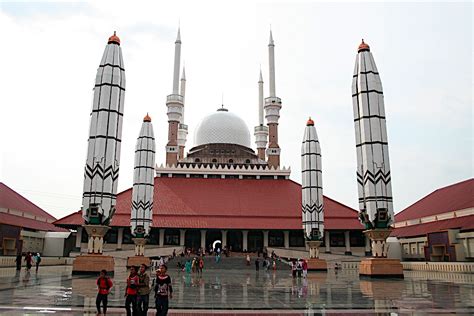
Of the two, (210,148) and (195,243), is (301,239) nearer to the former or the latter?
(195,243)

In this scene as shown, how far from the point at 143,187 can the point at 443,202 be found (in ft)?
107

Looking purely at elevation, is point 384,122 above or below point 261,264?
above

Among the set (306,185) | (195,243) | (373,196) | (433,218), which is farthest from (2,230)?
(433,218)

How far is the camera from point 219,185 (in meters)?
55.8

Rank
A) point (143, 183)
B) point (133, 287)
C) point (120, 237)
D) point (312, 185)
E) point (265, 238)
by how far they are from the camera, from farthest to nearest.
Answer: point (265, 238), point (120, 237), point (143, 183), point (312, 185), point (133, 287)

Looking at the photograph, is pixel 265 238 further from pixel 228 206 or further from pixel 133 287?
pixel 133 287

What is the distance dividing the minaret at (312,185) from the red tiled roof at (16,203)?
3003cm

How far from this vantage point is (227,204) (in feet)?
167

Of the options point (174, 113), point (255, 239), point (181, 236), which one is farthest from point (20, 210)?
point (255, 239)

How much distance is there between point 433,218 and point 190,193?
27.6 meters

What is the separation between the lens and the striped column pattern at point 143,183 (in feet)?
114

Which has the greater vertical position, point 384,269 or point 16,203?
point 16,203

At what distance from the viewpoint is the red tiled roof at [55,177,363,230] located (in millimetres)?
47000

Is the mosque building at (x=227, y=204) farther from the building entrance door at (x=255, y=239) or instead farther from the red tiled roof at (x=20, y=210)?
the red tiled roof at (x=20, y=210)
